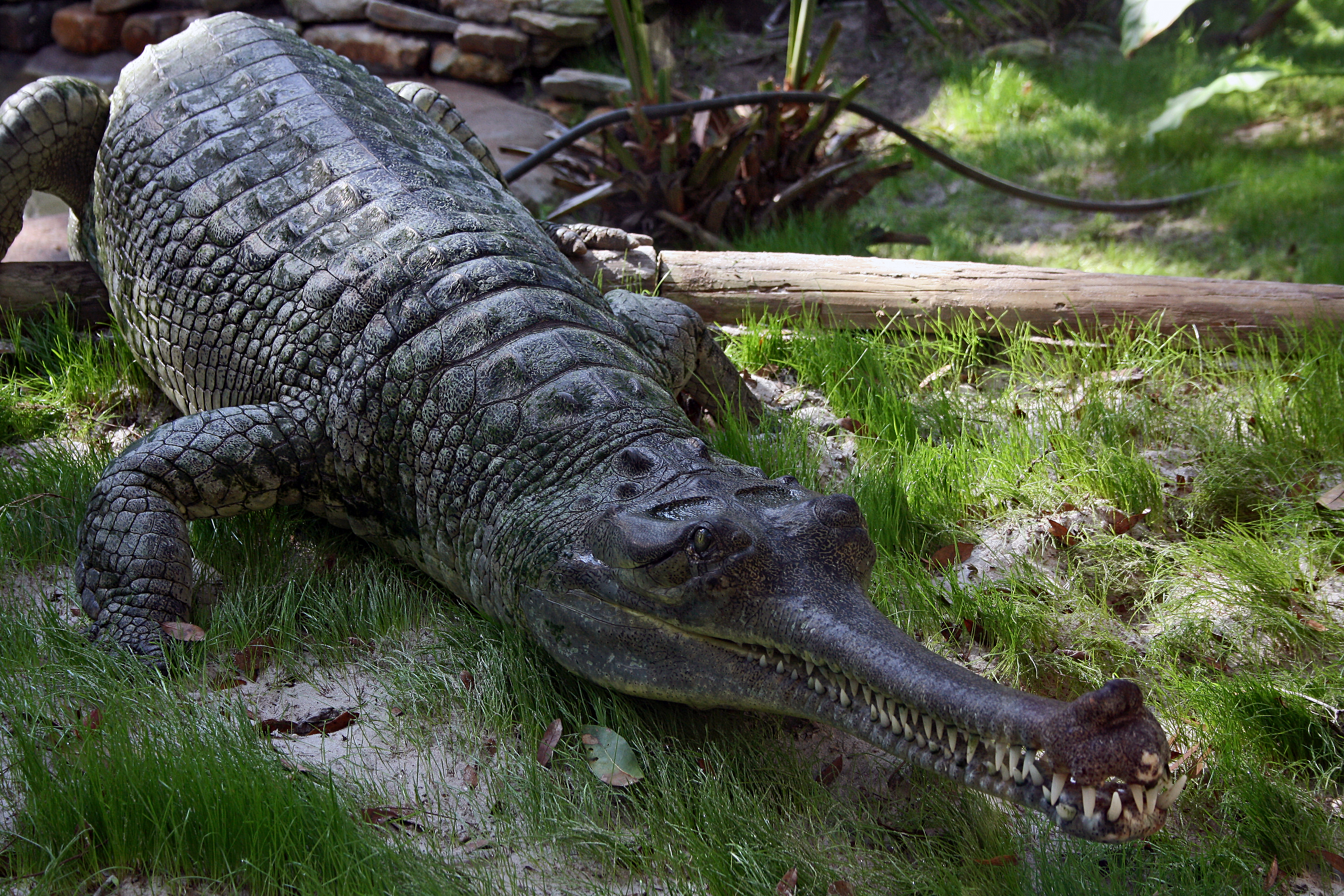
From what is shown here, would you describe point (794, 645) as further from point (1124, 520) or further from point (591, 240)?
point (591, 240)

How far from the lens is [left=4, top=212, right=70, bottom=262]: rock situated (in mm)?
5383

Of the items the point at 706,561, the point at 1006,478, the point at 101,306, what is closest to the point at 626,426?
the point at 706,561

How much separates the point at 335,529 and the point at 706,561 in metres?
1.72

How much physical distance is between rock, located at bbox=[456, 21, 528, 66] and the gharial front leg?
254 inches

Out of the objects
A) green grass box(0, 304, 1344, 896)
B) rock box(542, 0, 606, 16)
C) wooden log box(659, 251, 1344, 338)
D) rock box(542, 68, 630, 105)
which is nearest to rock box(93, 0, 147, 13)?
rock box(542, 0, 606, 16)

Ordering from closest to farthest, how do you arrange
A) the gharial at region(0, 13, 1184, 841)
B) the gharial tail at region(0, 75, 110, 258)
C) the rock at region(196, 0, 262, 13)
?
the gharial at region(0, 13, 1184, 841) → the gharial tail at region(0, 75, 110, 258) → the rock at region(196, 0, 262, 13)

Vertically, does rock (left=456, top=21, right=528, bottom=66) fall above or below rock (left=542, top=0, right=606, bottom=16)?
below

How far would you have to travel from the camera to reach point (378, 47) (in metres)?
8.70

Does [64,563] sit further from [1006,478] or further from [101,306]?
[1006,478]

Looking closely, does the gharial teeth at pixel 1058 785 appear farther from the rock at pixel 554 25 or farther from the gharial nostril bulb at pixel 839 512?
the rock at pixel 554 25

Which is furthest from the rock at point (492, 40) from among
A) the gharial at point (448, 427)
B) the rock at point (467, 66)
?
the gharial at point (448, 427)

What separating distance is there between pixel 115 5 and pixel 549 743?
981cm

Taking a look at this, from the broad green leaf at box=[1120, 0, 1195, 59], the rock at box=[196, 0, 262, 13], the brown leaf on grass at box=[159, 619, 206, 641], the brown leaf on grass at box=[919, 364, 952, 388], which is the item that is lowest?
the brown leaf on grass at box=[159, 619, 206, 641]

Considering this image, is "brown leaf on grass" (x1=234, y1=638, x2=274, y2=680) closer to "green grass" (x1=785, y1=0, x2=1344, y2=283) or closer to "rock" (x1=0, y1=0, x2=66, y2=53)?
"green grass" (x1=785, y1=0, x2=1344, y2=283)
